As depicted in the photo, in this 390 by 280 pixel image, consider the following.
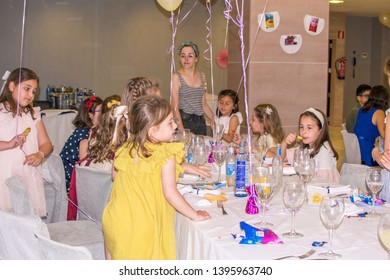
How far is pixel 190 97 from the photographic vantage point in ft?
15.5

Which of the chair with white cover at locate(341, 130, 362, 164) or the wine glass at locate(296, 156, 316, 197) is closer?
the wine glass at locate(296, 156, 316, 197)

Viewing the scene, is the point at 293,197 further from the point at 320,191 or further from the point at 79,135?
the point at 79,135

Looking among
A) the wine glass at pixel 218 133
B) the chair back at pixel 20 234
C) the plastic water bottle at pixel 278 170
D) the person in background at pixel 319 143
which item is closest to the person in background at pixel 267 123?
the wine glass at pixel 218 133

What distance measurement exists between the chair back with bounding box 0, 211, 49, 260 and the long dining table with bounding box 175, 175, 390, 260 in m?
0.56

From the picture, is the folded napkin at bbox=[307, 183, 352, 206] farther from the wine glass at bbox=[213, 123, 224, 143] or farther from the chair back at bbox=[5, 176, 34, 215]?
the wine glass at bbox=[213, 123, 224, 143]

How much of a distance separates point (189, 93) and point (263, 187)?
281 cm

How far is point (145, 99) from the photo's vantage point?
221cm

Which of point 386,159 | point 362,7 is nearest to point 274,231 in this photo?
point 386,159

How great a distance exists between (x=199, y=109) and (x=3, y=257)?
2.99 metres

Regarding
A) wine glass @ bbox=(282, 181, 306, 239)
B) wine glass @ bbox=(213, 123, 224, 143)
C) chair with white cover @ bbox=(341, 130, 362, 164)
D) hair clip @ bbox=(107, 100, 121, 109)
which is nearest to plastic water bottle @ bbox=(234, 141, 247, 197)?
wine glass @ bbox=(282, 181, 306, 239)

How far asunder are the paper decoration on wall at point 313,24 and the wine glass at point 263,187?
388cm

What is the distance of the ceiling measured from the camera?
10.8 metres

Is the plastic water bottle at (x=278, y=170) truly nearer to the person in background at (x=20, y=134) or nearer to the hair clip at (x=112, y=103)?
the hair clip at (x=112, y=103)
